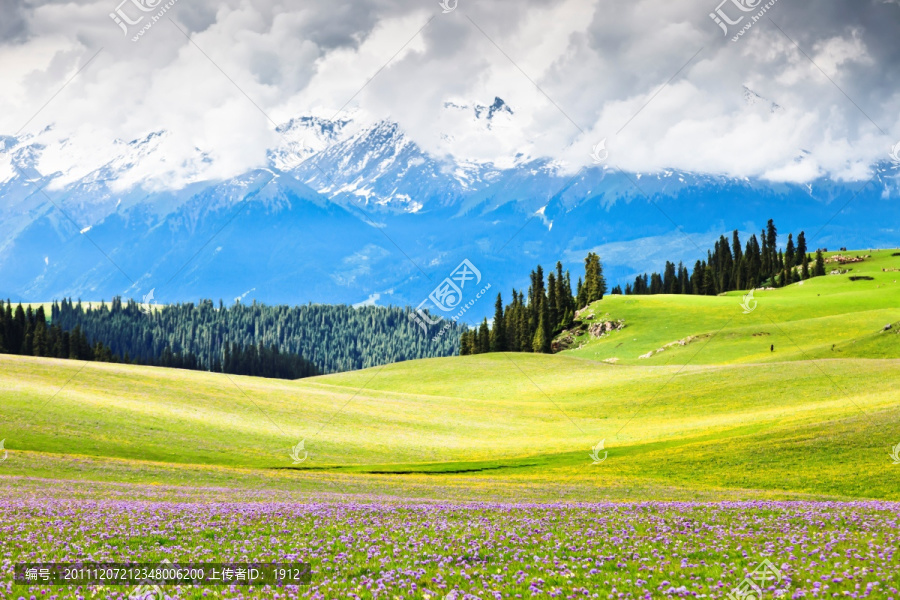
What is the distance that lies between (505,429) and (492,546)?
55.2m

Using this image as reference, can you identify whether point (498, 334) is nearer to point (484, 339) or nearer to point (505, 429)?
point (484, 339)

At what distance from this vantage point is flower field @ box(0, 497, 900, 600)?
11906 millimetres

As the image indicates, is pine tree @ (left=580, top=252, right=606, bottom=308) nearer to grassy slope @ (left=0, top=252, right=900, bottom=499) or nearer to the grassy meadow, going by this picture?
grassy slope @ (left=0, top=252, right=900, bottom=499)

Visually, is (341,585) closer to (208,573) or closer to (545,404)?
(208,573)

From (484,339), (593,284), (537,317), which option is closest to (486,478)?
(484,339)

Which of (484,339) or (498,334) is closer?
(498,334)

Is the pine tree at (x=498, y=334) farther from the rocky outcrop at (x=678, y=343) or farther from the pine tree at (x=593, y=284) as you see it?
the rocky outcrop at (x=678, y=343)

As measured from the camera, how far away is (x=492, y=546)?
15.3 metres

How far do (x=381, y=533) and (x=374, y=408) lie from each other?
59245 mm

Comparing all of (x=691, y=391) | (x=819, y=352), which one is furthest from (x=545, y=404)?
(x=819, y=352)

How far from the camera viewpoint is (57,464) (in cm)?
3659

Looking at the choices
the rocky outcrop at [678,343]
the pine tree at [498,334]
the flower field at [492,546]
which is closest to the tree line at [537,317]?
the pine tree at [498,334]

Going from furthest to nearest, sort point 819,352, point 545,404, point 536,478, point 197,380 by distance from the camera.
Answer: point 819,352
point 545,404
point 197,380
point 536,478

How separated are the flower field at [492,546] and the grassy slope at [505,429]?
11.8m
